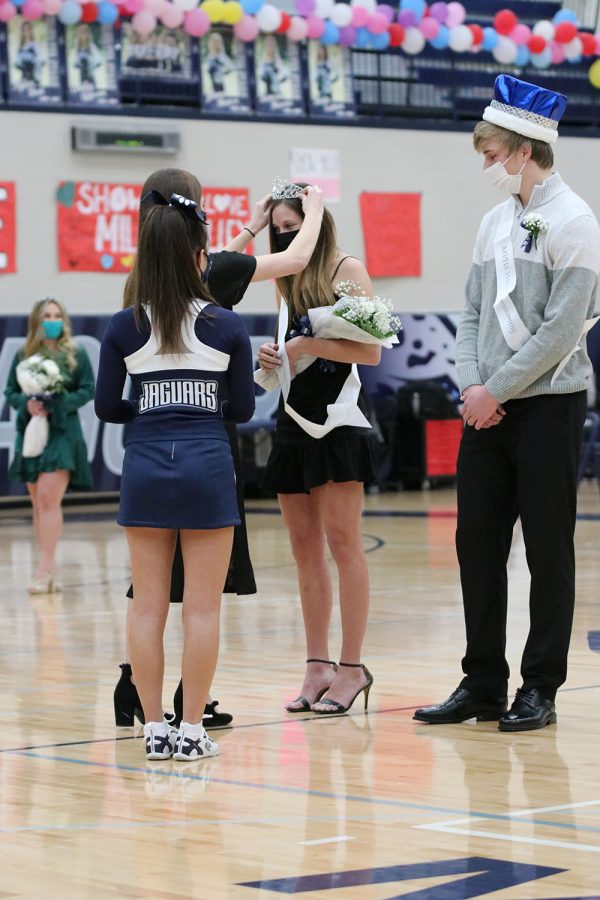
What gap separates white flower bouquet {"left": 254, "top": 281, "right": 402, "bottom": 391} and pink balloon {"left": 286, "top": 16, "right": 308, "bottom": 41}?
1285 centimetres

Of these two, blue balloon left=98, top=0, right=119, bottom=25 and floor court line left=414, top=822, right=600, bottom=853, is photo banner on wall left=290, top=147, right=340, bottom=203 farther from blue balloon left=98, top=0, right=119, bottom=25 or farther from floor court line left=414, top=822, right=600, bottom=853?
floor court line left=414, top=822, right=600, bottom=853

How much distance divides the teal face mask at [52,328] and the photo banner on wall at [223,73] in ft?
26.8

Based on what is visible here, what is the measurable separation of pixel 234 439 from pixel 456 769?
135 centimetres

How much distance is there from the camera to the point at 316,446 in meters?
5.75

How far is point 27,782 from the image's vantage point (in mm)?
4680

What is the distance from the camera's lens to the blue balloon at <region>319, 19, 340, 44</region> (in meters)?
18.3

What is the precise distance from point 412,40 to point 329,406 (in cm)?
1371

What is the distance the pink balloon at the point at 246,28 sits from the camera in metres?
17.8

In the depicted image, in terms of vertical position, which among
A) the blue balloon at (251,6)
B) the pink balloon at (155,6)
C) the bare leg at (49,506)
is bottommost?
the bare leg at (49,506)

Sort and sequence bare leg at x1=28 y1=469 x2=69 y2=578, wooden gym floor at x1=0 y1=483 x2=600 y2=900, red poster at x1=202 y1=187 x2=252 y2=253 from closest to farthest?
wooden gym floor at x1=0 y1=483 x2=600 y2=900, bare leg at x1=28 y1=469 x2=69 y2=578, red poster at x1=202 y1=187 x2=252 y2=253

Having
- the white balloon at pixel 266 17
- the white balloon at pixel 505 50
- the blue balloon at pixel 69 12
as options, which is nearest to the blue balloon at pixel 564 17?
the white balloon at pixel 505 50

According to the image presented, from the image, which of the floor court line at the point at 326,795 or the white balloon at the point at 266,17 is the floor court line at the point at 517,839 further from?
the white balloon at the point at 266,17

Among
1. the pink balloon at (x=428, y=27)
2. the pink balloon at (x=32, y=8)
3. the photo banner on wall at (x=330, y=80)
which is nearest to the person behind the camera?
the pink balloon at (x=32, y=8)

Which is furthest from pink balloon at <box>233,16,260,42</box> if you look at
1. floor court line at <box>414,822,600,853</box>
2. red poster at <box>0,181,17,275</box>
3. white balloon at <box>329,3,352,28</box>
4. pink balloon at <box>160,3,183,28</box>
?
floor court line at <box>414,822,600,853</box>
